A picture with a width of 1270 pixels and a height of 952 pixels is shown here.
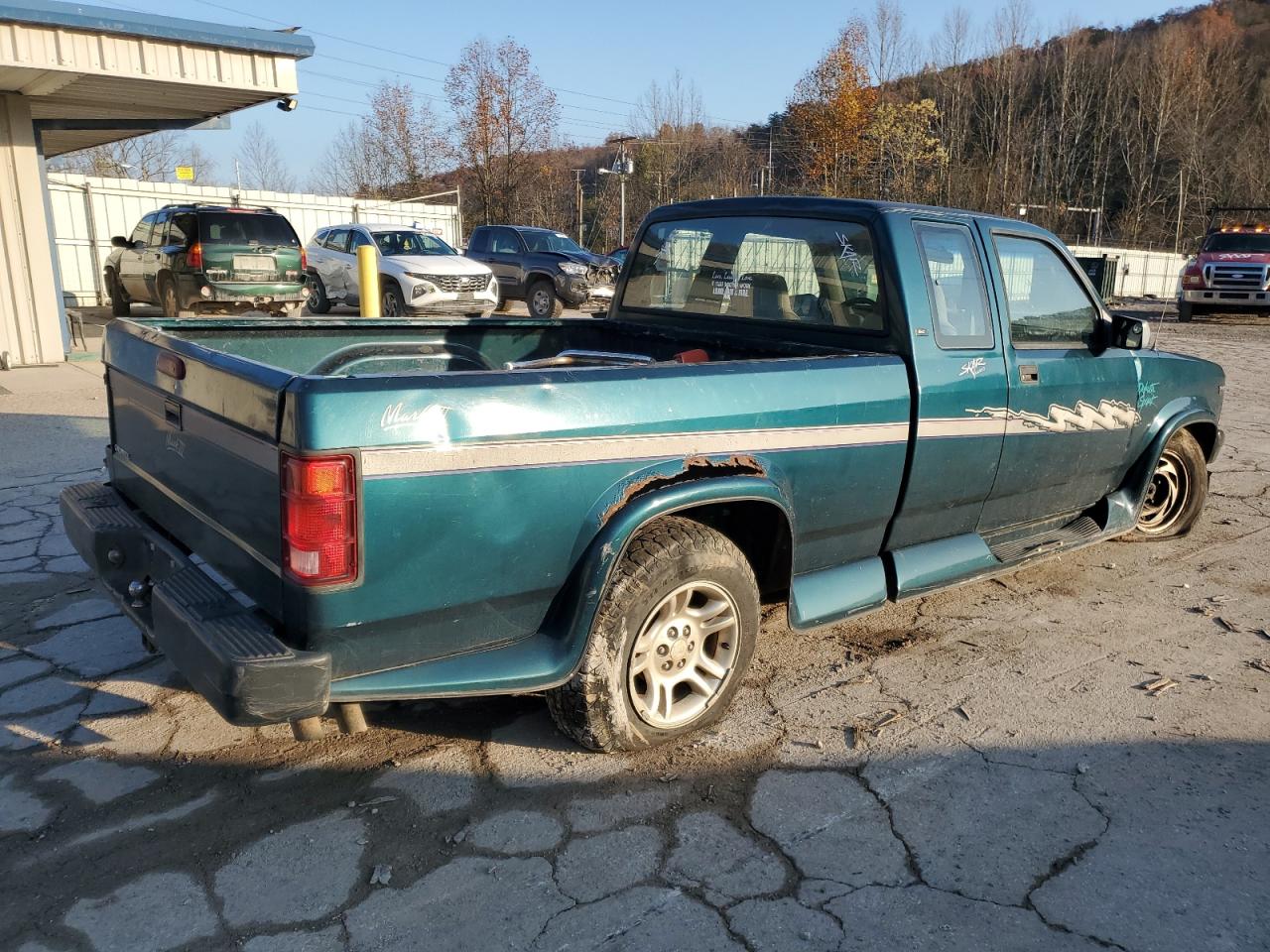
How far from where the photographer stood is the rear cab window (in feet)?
13.3

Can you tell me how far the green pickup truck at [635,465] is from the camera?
255 centimetres

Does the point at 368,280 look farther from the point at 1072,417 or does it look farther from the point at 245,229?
the point at 245,229

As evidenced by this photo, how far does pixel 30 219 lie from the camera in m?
11.0

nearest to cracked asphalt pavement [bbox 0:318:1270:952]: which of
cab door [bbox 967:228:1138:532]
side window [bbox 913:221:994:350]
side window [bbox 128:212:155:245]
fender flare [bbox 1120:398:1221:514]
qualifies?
cab door [bbox 967:228:1138:532]

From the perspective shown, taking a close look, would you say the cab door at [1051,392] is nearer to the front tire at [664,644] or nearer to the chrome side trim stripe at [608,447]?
the chrome side trim stripe at [608,447]

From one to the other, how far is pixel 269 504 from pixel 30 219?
35.2 feet

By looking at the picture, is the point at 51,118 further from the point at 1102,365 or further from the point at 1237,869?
the point at 1237,869

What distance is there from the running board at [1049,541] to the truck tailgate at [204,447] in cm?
328

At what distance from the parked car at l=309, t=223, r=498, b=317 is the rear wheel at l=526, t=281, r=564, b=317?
1.66m

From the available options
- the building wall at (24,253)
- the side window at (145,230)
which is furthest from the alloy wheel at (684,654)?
the side window at (145,230)

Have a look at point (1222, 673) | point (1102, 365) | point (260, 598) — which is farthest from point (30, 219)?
point (1222, 673)

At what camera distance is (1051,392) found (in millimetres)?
4461

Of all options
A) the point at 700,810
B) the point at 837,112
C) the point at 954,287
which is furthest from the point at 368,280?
the point at 837,112

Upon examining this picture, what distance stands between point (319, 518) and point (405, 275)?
14007mm
